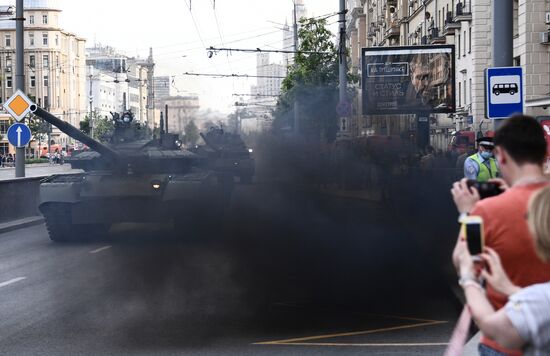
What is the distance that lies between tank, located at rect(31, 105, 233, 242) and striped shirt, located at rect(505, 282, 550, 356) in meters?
15.2

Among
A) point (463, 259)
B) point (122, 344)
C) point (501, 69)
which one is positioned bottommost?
point (122, 344)

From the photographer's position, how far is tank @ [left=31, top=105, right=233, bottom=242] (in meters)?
18.6

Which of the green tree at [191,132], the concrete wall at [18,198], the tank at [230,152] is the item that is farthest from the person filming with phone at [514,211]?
the tank at [230,152]

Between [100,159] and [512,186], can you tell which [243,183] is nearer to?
[100,159]

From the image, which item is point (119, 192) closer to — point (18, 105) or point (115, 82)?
point (18, 105)

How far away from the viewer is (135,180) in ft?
62.4

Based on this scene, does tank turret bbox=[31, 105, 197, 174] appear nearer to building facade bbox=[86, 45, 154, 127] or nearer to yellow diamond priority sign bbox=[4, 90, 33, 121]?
yellow diamond priority sign bbox=[4, 90, 33, 121]

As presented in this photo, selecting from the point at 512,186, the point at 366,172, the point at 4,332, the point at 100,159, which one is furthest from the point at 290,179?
the point at 512,186

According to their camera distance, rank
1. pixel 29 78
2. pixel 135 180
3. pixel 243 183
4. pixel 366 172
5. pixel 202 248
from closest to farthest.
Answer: pixel 202 248 < pixel 135 180 < pixel 366 172 < pixel 243 183 < pixel 29 78

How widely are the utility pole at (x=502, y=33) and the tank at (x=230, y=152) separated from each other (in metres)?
28.5

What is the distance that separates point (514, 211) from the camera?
3.67 metres

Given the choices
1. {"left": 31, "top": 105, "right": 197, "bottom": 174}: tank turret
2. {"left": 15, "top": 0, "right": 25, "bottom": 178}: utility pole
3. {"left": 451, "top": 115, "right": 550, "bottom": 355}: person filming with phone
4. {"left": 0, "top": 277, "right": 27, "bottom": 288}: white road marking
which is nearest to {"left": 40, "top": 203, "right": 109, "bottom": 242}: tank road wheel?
{"left": 31, "top": 105, "right": 197, "bottom": 174}: tank turret

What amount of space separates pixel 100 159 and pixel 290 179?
20.3 metres

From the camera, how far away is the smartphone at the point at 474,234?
3.52m
